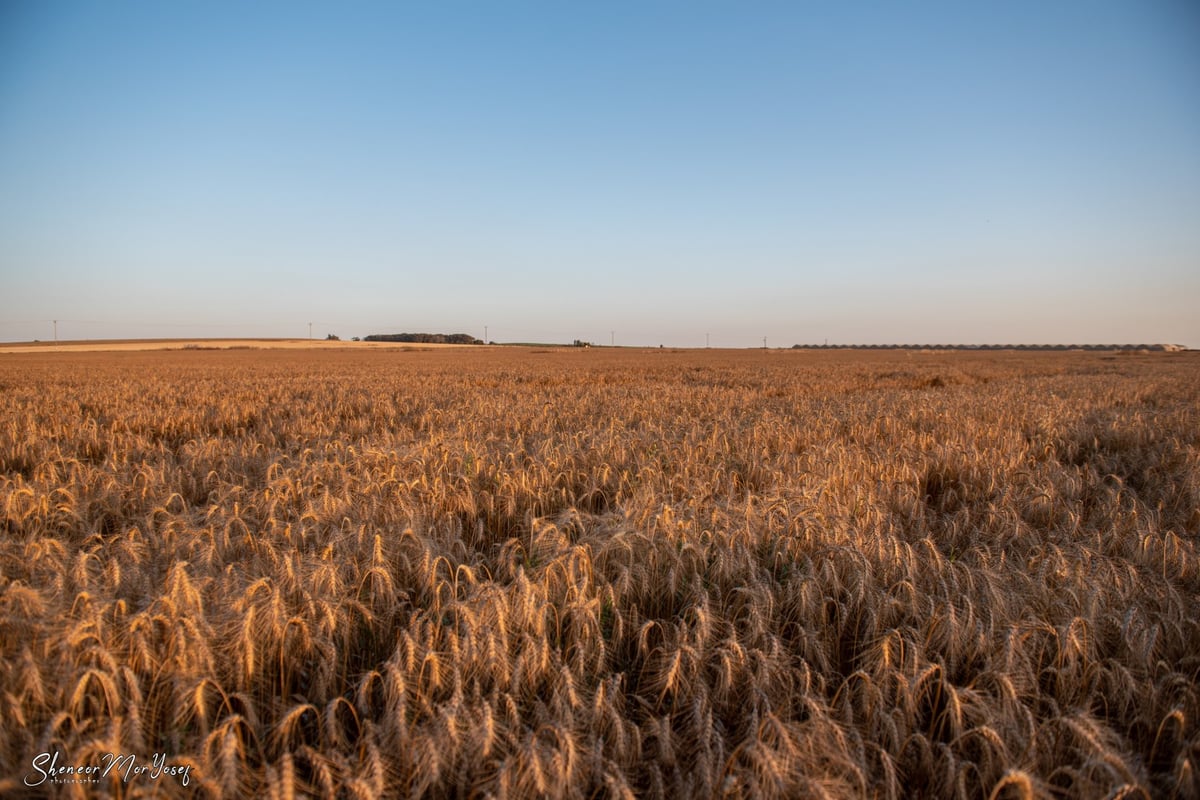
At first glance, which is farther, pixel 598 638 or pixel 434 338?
pixel 434 338

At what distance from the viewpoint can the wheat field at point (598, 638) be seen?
4.68ft

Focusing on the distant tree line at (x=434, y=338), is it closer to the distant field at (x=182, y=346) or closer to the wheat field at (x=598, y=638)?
the distant field at (x=182, y=346)

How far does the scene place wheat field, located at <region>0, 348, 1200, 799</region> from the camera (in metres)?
1.43

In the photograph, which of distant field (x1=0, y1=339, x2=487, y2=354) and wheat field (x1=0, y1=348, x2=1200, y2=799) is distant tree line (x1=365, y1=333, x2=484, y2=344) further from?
wheat field (x1=0, y1=348, x2=1200, y2=799)

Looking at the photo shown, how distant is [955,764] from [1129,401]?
573 inches

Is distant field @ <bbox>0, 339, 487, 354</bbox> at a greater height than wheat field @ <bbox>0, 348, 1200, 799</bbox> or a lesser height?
greater

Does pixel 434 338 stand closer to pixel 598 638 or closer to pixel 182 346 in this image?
pixel 182 346

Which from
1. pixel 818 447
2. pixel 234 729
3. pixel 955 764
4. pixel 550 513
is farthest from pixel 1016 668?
pixel 818 447

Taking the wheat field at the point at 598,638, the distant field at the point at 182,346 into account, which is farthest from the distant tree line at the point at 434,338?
the wheat field at the point at 598,638

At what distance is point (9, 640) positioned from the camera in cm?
180

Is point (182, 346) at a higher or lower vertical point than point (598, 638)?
higher

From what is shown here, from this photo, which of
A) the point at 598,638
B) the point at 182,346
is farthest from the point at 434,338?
the point at 598,638

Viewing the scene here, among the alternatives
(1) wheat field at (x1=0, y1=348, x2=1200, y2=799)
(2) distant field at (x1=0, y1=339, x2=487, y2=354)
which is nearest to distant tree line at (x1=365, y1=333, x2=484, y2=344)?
(2) distant field at (x1=0, y1=339, x2=487, y2=354)

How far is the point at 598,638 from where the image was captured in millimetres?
1970
